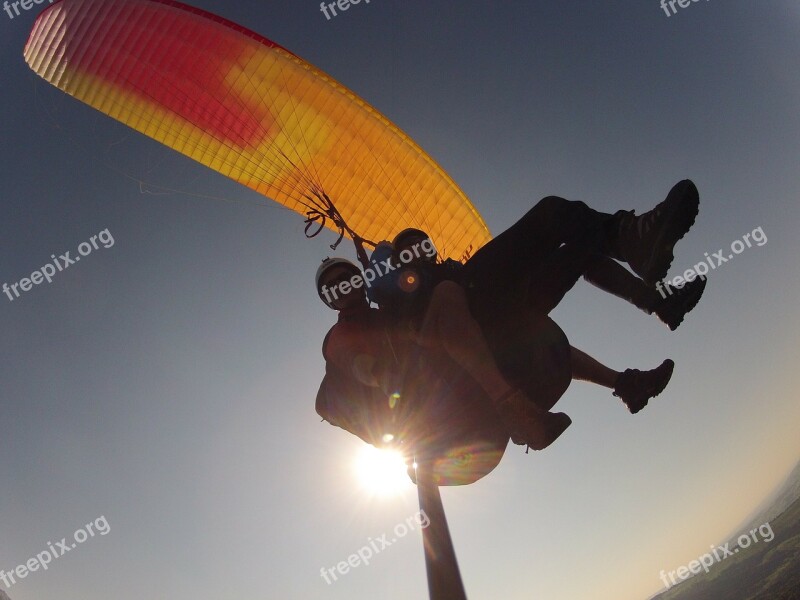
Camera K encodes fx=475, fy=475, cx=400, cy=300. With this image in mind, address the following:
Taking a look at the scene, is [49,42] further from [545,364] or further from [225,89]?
[545,364]

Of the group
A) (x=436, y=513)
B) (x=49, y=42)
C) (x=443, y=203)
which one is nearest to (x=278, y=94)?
(x=443, y=203)

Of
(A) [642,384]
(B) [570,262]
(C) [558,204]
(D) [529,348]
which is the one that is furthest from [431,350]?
(A) [642,384]

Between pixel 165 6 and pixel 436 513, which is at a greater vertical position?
pixel 165 6

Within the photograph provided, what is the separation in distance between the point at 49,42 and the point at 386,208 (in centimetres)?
563

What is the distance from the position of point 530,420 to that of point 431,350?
688 millimetres

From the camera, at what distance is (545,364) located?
3.03 metres

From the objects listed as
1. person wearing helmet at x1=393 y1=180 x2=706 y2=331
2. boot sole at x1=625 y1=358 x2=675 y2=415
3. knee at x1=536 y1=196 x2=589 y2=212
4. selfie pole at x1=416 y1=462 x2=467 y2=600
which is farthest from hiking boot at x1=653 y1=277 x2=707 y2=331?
selfie pole at x1=416 y1=462 x2=467 y2=600

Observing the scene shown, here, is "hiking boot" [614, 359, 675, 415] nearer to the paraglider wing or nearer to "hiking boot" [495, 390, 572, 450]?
"hiking boot" [495, 390, 572, 450]

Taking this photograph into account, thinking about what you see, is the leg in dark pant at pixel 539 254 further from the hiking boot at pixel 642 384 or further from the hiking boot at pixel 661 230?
the hiking boot at pixel 642 384

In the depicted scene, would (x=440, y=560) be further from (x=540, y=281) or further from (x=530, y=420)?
(x=540, y=281)

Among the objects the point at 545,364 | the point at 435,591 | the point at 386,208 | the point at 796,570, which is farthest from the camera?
the point at 796,570

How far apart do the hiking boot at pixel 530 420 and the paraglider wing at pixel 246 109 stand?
4462 millimetres

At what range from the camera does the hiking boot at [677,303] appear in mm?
2762

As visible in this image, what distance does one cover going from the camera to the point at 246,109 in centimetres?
684
